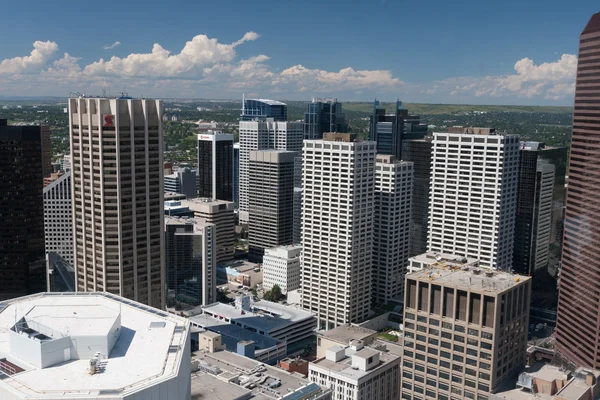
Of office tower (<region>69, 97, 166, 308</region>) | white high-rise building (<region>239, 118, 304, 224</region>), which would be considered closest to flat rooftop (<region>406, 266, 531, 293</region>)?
office tower (<region>69, 97, 166, 308</region>)

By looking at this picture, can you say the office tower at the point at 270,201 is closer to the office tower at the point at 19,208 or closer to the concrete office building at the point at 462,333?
the office tower at the point at 19,208

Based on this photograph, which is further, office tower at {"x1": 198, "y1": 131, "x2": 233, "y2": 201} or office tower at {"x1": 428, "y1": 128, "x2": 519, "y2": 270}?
office tower at {"x1": 198, "y1": 131, "x2": 233, "y2": 201}

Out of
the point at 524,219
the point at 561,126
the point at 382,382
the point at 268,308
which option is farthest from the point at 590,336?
the point at 561,126

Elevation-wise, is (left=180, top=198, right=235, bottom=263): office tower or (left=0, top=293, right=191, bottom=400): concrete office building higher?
(left=0, top=293, right=191, bottom=400): concrete office building

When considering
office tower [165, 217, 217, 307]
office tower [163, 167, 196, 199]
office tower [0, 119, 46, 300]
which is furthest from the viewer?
office tower [163, 167, 196, 199]

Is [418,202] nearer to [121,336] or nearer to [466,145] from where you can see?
[466,145]

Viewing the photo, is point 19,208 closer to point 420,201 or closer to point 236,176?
point 420,201

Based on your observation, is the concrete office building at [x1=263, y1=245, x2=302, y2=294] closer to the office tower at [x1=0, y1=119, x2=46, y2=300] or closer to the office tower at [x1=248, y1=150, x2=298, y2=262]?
the office tower at [x1=248, y1=150, x2=298, y2=262]
